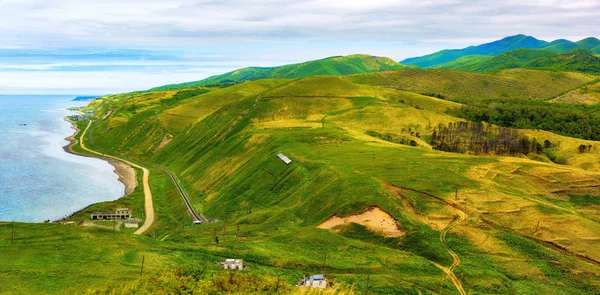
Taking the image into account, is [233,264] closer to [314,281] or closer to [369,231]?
[314,281]

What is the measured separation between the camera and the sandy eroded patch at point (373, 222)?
7881 centimetres

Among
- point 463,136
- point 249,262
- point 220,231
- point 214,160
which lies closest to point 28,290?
point 249,262

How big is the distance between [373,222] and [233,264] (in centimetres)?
2983

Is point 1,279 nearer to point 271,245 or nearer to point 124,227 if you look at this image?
point 271,245

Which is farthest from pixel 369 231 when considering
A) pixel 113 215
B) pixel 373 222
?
pixel 113 215

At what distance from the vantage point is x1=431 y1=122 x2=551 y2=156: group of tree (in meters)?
149

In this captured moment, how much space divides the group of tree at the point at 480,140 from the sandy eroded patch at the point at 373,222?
7398cm

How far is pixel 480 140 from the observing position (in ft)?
532

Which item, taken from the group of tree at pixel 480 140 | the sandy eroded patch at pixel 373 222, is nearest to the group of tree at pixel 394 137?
the group of tree at pixel 480 140

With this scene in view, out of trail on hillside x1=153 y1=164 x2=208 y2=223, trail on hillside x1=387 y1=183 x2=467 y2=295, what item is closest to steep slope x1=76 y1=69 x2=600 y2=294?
trail on hillside x1=387 y1=183 x2=467 y2=295

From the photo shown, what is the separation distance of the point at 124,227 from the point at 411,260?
2824 inches

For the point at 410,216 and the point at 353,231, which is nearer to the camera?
the point at 353,231

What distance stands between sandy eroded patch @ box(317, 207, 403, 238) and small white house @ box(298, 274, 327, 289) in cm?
2199

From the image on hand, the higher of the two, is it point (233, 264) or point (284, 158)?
point (284, 158)
